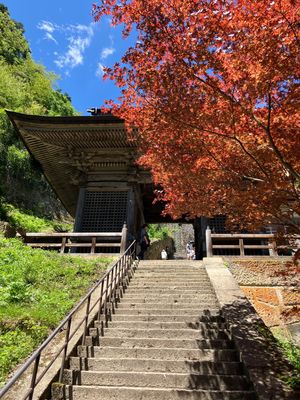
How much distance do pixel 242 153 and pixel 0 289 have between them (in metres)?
5.99

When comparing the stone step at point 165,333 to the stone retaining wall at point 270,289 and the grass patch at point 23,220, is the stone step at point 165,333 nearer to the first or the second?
the stone retaining wall at point 270,289

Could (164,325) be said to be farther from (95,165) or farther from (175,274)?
(95,165)

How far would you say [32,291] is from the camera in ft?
23.1

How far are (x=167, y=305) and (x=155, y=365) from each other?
7.13 ft

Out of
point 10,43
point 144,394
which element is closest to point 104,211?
point 144,394

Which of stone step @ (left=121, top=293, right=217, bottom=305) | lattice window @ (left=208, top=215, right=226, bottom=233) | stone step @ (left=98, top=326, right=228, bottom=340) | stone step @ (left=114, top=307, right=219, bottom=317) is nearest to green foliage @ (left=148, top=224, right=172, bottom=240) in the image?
lattice window @ (left=208, top=215, right=226, bottom=233)

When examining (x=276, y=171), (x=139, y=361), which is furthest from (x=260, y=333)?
(x=276, y=171)

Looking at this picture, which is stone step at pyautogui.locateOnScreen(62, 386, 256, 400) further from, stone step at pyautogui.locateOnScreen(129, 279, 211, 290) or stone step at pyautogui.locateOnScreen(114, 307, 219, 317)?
stone step at pyautogui.locateOnScreen(129, 279, 211, 290)

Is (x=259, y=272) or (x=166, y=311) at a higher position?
(x=259, y=272)

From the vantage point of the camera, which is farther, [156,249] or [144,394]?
[156,249]

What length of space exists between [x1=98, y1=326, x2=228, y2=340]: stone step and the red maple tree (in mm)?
2134

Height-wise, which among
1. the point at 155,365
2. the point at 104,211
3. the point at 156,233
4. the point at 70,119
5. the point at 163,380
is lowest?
the point at 163,380

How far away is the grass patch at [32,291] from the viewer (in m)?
4.95

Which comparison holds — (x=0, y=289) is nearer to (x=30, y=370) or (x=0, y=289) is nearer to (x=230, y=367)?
(x=30, y=370)
